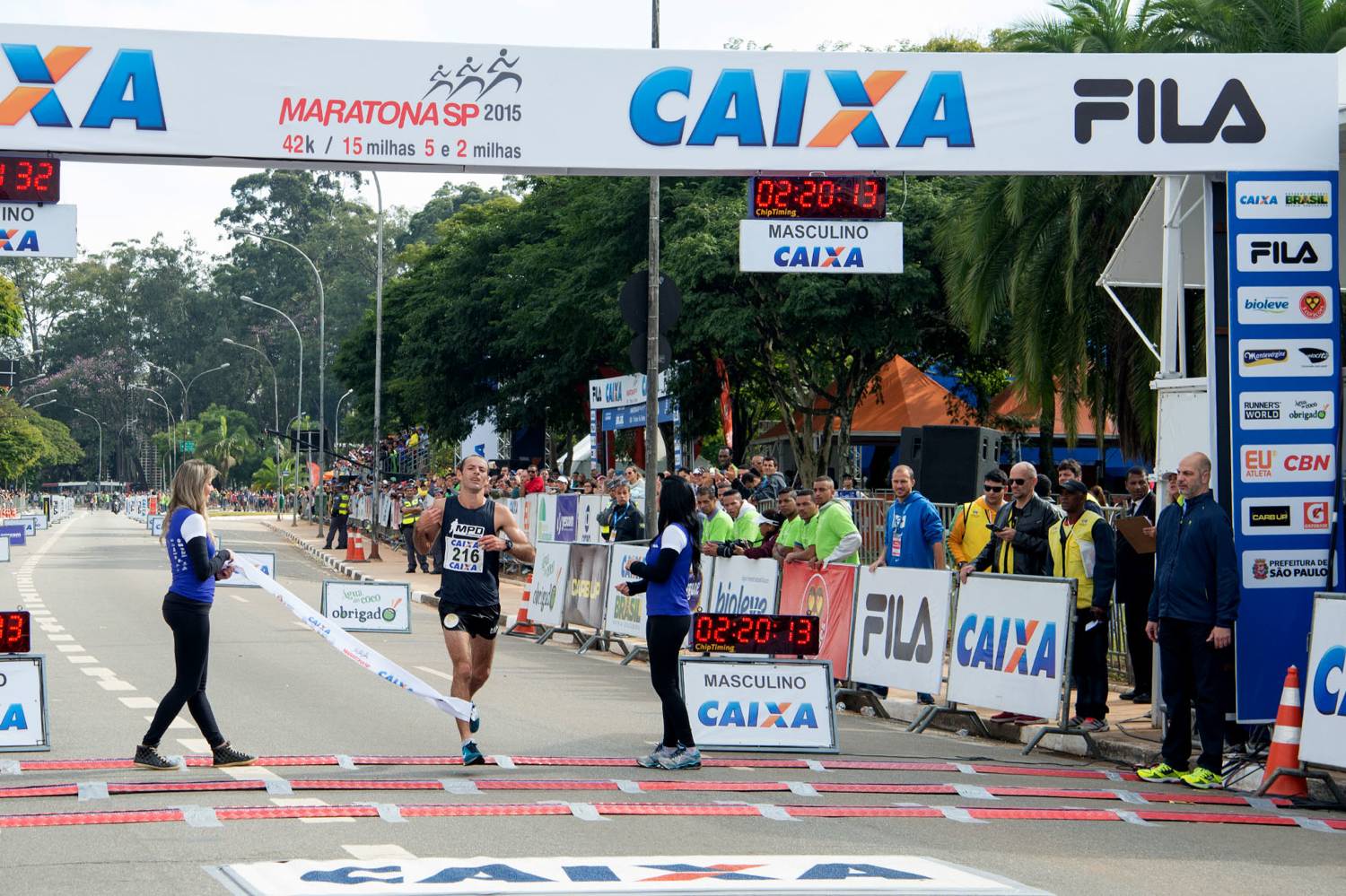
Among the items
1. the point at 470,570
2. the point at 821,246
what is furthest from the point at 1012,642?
the point at 470,570

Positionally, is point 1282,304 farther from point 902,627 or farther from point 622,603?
point 622,603

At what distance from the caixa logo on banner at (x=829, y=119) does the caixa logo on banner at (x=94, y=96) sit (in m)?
3.40

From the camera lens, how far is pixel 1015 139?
12469mm

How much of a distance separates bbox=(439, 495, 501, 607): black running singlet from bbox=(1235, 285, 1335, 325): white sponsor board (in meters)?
5.45

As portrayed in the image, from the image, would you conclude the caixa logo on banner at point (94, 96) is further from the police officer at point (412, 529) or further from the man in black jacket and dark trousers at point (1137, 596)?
the police officer at point (412, 529)

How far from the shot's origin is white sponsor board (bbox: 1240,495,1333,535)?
11969mm

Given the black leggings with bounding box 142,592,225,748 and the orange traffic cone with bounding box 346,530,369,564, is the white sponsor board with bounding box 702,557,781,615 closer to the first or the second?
the black leggings with bounding box 142,592,225,748

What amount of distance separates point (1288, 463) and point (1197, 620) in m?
1.67

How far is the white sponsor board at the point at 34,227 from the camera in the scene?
12.1 meters

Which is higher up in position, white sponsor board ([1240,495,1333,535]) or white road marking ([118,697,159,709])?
white sponsor board ([1240,495,1333,535])

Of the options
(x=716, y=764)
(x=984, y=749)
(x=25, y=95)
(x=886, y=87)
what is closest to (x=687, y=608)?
(x=716, y=764)

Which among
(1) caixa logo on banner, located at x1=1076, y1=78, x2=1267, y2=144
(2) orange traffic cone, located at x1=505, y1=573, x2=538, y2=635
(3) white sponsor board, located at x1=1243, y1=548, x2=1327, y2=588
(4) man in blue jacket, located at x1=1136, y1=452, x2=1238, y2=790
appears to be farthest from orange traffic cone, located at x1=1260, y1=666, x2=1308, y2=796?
(2) orange traffic cone, located at x1=505, y1=573, x2=538, y2=635

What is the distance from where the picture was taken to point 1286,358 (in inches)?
474

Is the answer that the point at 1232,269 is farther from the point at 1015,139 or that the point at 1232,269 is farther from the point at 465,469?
the point at 465,469
